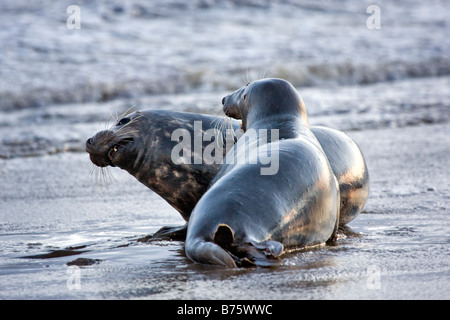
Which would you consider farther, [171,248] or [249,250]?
[171,248]

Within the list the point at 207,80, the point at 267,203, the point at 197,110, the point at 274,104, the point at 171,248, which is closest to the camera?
the point at 267,203

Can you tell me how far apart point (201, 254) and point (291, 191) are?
1.93 ft

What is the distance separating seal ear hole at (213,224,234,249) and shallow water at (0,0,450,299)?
5.3 inches

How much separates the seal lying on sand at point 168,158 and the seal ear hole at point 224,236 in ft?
4.47

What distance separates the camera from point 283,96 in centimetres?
475

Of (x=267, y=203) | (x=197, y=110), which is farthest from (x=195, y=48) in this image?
(x=267, y=203)

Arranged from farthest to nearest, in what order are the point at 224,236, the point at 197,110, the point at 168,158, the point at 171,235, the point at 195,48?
the point at 195,48, the point at 197,110, the point at 168,158, the point at 171,235, the point at 224,236

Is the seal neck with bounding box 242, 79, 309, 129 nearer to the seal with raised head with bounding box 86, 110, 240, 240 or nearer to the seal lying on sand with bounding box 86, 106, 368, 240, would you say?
the seal lying on sand with bounding box 86, 106, 368, 240

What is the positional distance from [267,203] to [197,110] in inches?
285

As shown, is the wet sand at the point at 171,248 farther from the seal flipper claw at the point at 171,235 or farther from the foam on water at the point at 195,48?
the foam on water at the point at 195,48

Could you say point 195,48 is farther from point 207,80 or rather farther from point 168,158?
point 168,158

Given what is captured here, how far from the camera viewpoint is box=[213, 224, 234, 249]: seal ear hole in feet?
11.8

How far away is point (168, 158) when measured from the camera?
526 cm

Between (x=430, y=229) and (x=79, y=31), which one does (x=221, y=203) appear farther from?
(x=79, y=31)
